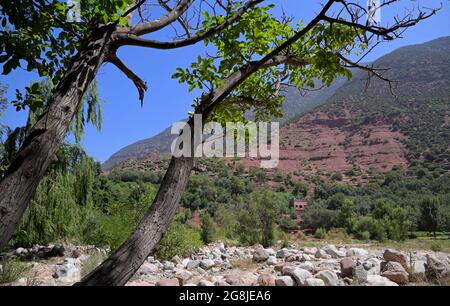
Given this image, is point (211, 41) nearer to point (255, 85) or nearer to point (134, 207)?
point (255, 85)

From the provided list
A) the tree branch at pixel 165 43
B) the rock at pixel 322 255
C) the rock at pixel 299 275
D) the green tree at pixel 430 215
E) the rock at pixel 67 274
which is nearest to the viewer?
the tree branch at pixel 165 43

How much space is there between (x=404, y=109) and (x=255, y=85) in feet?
179

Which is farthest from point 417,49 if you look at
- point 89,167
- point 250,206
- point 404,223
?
point 89,167

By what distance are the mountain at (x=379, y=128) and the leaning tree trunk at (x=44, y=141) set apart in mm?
42286

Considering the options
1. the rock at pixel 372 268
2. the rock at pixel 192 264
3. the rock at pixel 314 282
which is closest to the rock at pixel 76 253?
the rock at pixel 192 264

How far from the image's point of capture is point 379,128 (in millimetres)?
53062

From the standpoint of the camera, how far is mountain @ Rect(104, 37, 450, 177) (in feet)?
145

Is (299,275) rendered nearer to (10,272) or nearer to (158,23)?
(158,23)

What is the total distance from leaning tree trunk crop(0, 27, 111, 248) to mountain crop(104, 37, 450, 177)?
42.3 metres

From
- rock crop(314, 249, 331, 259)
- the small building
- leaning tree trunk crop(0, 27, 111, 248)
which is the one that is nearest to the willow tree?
leaning tree trunk crop(0, 27, 111, 248)

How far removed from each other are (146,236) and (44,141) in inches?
26.9

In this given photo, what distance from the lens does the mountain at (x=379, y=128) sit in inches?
1745

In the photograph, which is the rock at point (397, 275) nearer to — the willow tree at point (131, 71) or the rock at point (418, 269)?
the rock at point (418, 269)

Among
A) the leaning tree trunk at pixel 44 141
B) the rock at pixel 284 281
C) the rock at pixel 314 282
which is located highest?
the leaning tree trunk at pixel 44 141
